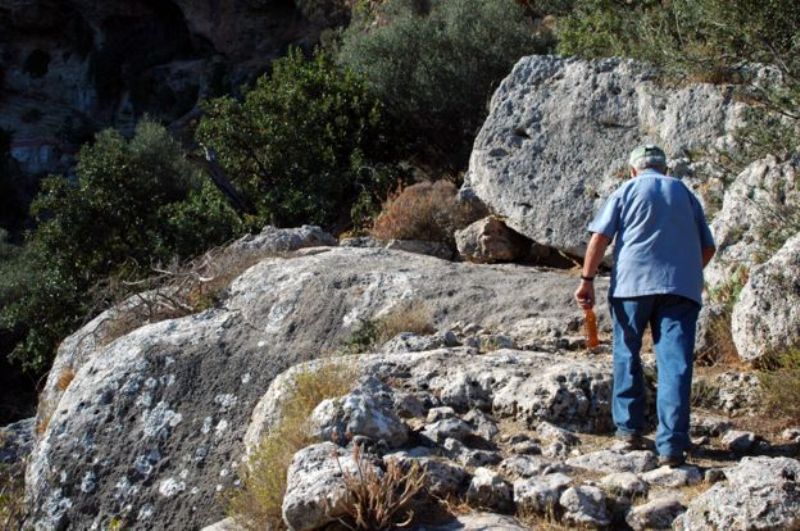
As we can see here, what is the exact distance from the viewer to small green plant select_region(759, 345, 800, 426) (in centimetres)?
538

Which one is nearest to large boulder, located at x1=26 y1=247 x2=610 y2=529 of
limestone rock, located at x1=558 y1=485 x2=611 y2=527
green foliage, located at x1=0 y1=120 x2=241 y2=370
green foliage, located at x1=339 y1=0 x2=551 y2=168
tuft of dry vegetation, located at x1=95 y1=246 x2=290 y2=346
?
tuft of dry vegetation, located at x1=95 y1=246 x2=290 y2=346

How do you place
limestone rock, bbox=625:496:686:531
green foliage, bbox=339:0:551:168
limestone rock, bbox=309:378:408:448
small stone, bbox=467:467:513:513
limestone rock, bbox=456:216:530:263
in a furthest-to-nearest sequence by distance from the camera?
green foliage, bbox=339:0:551:168, limestone rock, bbox=456:216:530:263, limestone rock, bbox=309:378:408:448, small stone, bbox=467:467:513:513, limestone rock, bbox=625:496:686:531

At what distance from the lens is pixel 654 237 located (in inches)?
200

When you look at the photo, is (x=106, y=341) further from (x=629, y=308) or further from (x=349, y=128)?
(x=349, y=128)

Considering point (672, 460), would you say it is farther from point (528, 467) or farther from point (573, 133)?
point (573, 133)

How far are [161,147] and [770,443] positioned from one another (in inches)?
748

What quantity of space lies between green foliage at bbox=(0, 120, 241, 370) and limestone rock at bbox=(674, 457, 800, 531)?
9.43 meters

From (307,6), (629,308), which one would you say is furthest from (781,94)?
(307,6)

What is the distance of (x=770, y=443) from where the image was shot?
16.6 ft

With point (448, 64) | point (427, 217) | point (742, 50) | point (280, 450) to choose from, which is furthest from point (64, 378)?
point (448, 64)

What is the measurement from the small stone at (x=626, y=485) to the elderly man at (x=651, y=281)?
42 cm

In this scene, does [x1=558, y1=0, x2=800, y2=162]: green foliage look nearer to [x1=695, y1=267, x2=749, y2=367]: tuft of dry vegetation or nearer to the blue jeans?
[x1=695, y1=267, x2=749, y2=367]: tuft of dry vegetation

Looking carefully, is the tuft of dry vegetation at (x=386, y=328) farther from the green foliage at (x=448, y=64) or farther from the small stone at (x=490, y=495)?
the green foliage at (x=448, y=64)

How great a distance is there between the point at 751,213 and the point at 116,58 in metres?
33.6
